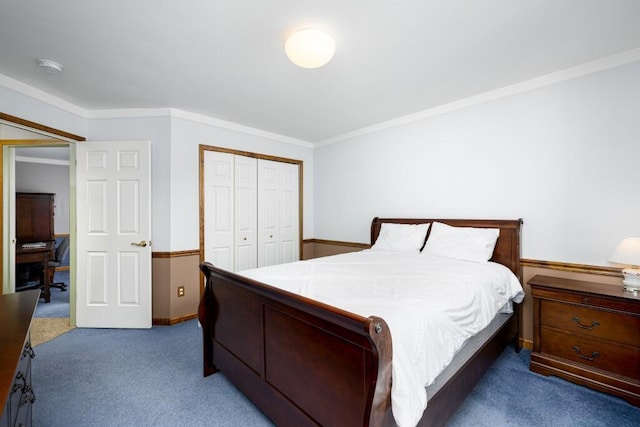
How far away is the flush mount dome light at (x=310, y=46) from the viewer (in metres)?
1.80

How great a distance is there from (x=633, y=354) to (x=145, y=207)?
4.36 metres

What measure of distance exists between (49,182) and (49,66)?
484 cm

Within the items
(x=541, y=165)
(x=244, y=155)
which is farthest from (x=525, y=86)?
(x=244, y=155)

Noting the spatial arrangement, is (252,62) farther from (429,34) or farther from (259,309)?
(259,309)

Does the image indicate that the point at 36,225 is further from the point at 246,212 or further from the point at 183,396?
the point at 183,396

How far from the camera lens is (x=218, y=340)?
212cm

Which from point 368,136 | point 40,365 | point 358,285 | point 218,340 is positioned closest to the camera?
point 358,285

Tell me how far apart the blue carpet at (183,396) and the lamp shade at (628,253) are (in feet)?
3.09

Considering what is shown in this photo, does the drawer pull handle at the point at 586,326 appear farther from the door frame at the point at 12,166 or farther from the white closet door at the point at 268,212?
the door frame at the point at 12,166

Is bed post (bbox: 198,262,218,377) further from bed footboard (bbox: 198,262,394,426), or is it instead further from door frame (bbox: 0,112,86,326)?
door frame (bbox: 0,112,86,326)

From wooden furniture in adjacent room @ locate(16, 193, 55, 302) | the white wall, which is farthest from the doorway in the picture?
the white wall

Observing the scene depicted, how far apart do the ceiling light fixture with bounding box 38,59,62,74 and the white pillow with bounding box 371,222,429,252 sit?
136 inches

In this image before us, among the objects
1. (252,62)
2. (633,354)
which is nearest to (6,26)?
(252,62)

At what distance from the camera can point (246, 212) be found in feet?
13.0
